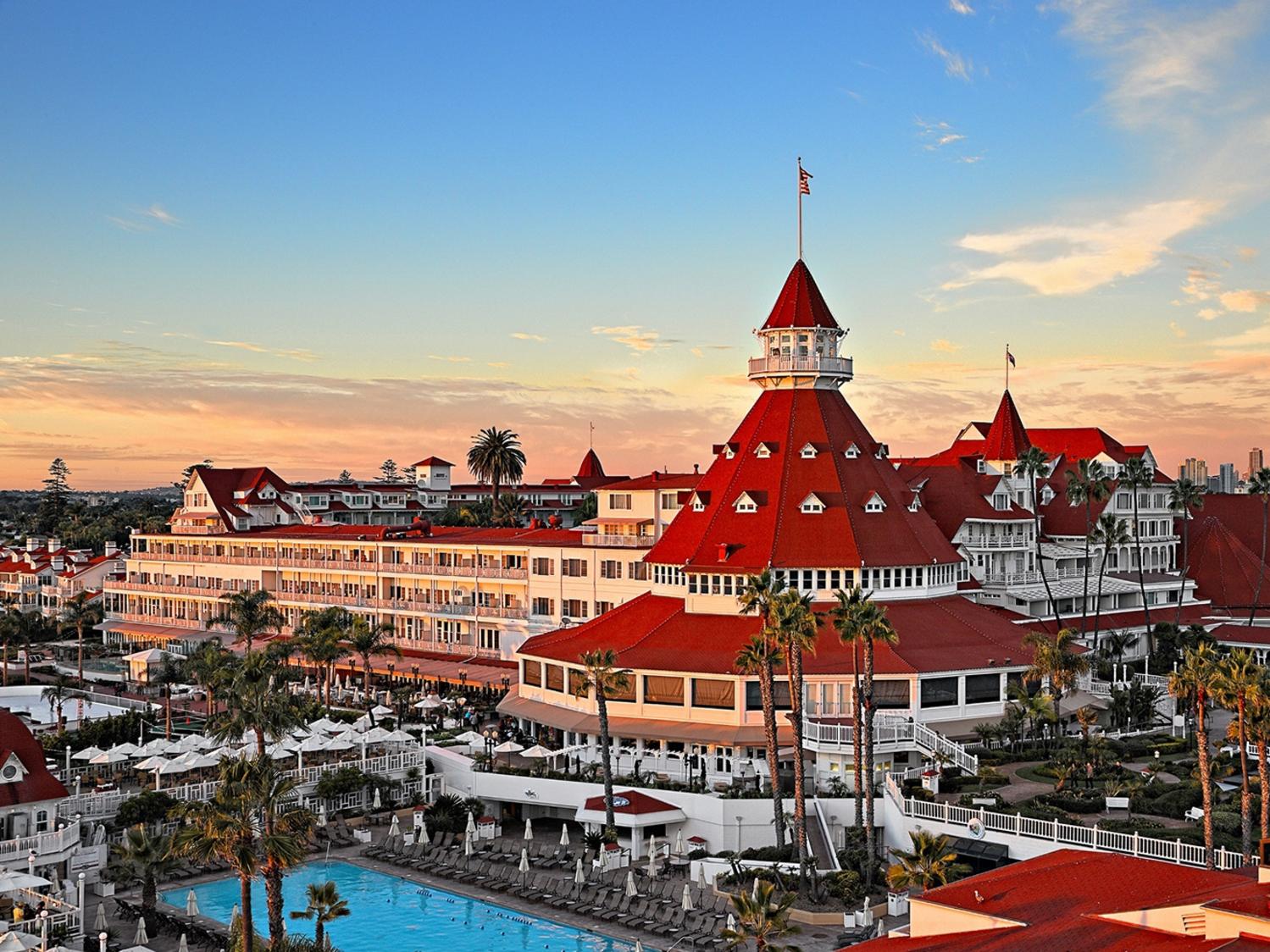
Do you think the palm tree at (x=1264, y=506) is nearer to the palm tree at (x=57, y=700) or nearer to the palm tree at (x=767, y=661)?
the palm tree at (x=767, y=661)

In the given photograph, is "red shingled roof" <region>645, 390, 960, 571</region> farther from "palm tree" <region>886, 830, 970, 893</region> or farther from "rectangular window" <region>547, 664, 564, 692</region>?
"palm tree" <region>886, 830, 970, 893</region>

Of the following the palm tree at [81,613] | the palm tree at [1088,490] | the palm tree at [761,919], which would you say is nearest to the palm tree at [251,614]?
the palm tree at [81,613]

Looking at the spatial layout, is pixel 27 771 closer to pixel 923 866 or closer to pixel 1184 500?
pixel 923 866

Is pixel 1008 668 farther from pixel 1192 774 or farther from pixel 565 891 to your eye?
pixel 565 891

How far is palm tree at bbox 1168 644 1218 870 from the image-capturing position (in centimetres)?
3550

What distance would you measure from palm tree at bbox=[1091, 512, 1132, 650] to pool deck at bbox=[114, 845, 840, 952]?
110ft

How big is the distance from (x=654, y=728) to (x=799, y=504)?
13.5 metres

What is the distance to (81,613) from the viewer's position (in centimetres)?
9438

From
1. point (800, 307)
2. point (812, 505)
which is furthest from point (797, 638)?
point (800, 307)

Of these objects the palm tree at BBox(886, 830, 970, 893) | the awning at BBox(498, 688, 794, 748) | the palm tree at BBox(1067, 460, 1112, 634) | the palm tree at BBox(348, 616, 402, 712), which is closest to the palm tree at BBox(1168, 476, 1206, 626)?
the palm tree at BBox(1067, 460, 1112, 634)

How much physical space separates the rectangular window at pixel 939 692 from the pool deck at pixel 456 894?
17362mm

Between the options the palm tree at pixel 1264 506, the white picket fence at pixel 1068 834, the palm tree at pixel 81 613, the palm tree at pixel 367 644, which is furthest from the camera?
the palm tree at pixel 81 613

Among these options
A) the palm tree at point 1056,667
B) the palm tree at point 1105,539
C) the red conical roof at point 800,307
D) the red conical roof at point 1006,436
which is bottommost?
the palm tree at point 1056,667

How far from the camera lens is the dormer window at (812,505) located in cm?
6150
